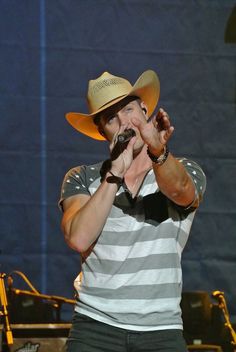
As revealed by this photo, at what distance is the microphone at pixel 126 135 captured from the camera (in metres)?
2.30

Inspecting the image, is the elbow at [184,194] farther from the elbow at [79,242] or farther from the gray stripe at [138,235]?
the elbow at [79,242]

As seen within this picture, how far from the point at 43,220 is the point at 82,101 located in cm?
82

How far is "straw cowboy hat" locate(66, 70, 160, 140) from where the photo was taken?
2652 millimetres

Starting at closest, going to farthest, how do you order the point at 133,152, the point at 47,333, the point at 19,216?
the point at 133,152
the point at 47,333
the point at 19,216

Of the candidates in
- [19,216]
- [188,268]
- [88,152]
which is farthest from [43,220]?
[188,268]

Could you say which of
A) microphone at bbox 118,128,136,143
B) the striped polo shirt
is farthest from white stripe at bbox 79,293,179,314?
microphone at bbox 118,128,136,143

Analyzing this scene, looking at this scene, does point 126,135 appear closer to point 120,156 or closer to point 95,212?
point 120,156

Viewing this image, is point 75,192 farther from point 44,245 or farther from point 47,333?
point 44,245

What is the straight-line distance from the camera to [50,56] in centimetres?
480

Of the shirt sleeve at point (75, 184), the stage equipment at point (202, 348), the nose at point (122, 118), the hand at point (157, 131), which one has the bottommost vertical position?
the stage equipment at point (202, 348)

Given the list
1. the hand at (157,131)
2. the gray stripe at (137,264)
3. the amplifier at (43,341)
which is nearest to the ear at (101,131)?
the hand at (157,131)

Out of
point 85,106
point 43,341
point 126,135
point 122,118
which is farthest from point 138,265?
point 85,106

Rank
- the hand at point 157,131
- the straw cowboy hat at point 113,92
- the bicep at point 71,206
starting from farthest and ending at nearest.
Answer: the straw cowboy hat at point 113,92 → the bicep at point 71,206 → the hand at point 157,131

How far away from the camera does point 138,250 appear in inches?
90.7
